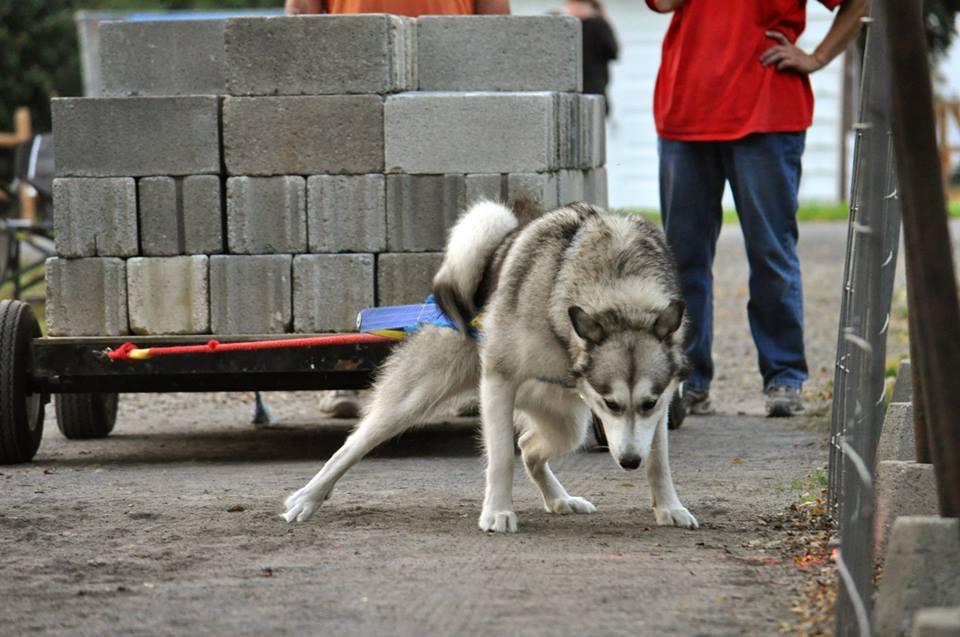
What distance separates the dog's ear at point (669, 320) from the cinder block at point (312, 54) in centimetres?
236

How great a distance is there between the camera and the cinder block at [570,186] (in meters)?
7.42

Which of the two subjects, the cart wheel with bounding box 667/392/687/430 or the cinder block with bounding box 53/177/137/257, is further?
the cart wheel with bounding box 667/392/687/430

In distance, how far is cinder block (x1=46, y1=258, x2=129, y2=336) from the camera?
7.25 meters

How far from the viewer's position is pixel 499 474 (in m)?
5.52

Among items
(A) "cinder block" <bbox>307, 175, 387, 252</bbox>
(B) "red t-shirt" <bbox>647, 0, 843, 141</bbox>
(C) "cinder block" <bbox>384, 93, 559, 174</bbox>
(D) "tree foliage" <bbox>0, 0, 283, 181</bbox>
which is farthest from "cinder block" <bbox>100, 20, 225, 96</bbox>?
(D) "tree foliage" <bbox>0, 0, 283, 181</bbox>

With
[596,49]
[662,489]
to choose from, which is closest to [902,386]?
[662,489]

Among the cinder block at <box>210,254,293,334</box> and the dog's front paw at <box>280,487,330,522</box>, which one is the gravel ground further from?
the cinder block at <box>210,254,293,334</box>

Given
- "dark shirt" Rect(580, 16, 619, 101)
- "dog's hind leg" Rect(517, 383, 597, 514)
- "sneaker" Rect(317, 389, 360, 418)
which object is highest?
"dark shirt" Rect(580, 16, 619, 101)

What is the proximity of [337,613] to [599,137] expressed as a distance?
467cm

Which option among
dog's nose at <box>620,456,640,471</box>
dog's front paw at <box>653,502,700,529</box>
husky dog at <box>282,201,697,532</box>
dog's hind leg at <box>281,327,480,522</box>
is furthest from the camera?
dog's hind leg at <box>281,327,480,522</box>

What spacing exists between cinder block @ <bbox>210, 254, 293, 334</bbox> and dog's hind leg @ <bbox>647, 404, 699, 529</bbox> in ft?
7.49

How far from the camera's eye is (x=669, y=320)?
5.24 meters

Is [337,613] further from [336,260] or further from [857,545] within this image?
[336,260]

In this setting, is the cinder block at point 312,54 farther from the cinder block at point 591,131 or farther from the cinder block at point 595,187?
the cinder block at point 595,187
